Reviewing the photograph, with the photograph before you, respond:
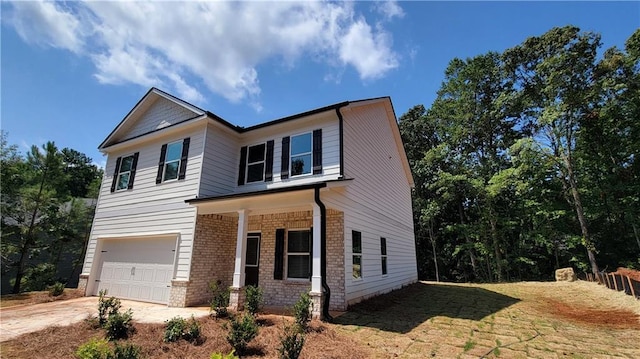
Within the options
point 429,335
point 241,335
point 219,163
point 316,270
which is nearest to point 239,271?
point 316,270

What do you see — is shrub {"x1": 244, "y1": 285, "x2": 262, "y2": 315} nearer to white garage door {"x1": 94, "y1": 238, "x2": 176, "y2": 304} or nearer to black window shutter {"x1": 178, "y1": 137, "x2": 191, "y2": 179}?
white garage door {"x1": 94, "y1": 238, "x2": 176, "y2": 304}

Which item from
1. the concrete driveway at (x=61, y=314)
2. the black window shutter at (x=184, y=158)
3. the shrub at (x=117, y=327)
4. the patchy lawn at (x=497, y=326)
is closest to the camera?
the patchy lawn at (x=497, y=326)

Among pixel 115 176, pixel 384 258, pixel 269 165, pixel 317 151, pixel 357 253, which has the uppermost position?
pixel 115 176

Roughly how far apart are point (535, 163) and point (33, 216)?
94.0 feet

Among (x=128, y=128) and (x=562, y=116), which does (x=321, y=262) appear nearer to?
(x=128, y=128)

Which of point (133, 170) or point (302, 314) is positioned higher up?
point (133, 170)

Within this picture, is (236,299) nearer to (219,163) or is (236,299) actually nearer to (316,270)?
(316,270)

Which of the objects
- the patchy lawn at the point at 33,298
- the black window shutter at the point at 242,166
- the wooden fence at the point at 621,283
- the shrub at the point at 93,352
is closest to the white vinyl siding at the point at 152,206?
the patchy lawn at the point at 33,298

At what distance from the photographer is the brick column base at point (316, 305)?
270 inches

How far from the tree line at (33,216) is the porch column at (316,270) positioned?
15.9m

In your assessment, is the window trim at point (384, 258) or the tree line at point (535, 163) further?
the tree line at point (535, 163)

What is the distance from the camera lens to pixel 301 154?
9.61 meters

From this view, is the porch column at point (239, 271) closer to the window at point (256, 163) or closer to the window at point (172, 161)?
the window at point (256, 163)

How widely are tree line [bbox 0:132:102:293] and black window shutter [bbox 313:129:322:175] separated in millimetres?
15133
